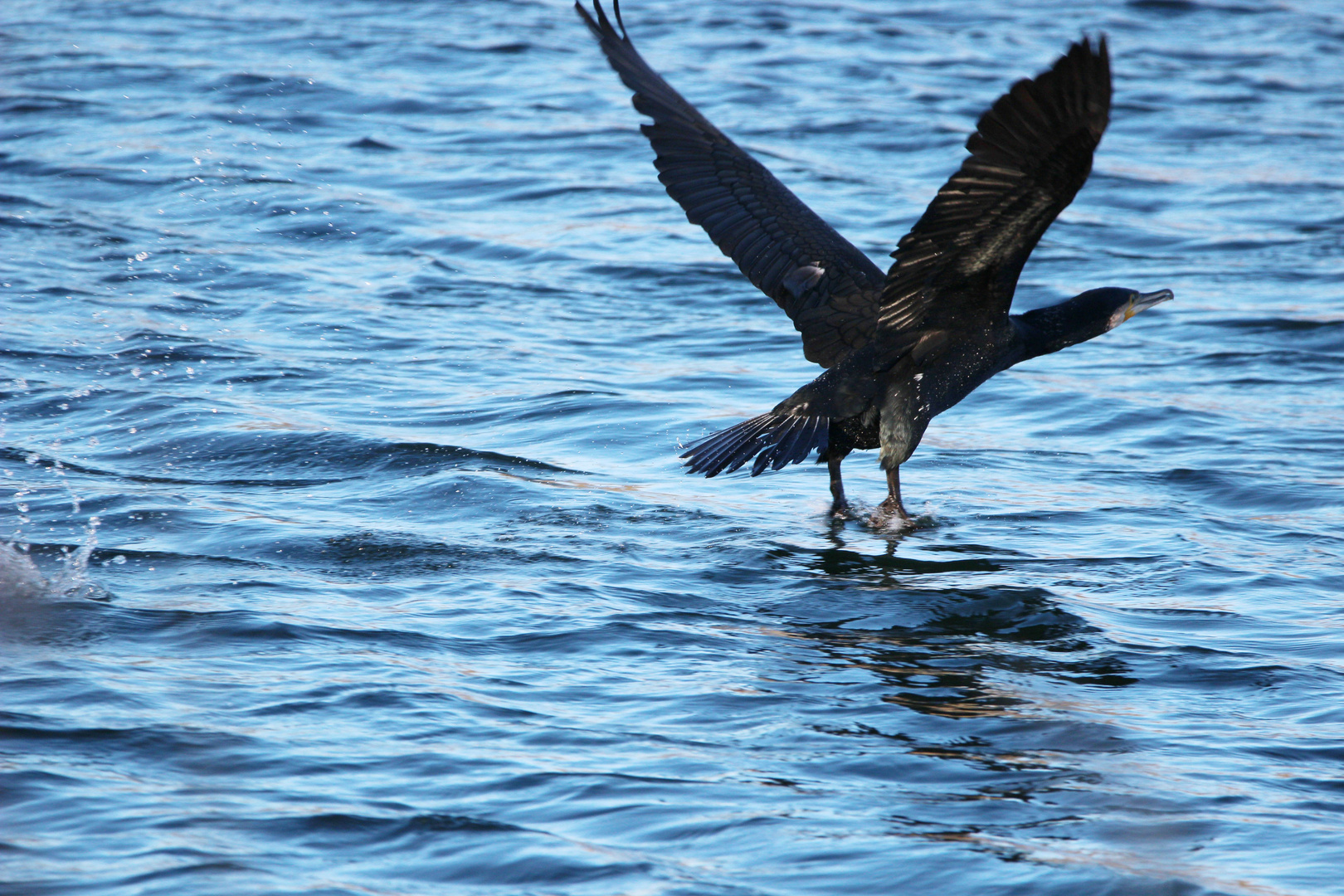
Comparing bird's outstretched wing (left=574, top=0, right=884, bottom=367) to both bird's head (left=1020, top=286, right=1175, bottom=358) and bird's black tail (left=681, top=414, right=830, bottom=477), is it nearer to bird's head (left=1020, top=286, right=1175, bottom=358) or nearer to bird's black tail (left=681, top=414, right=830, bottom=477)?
bird's black tail (left=681, top=414, right=830, bottom=477)

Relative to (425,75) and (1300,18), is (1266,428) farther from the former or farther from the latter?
(1300,18)

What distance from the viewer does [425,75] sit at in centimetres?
1422

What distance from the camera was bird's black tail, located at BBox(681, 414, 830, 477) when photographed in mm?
5582

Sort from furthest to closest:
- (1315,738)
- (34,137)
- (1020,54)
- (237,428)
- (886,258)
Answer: (1020,54) < (34,137) < (886,258) < (237,428) < (1315,738)

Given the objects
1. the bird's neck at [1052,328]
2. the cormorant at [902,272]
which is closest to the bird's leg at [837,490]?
the cormorant at [902,272]

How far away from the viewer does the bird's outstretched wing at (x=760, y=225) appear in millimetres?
6148

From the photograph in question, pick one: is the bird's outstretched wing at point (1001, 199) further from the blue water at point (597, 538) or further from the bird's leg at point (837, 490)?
the blue water at point (597, 538)

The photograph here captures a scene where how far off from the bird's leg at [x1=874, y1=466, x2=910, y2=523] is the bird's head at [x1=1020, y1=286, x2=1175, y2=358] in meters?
0.71

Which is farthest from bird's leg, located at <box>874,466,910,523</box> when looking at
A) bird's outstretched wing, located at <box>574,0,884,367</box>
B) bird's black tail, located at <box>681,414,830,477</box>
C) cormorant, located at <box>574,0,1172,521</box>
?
bird's outstretched wing, located at <box>574,0,884,367</box>

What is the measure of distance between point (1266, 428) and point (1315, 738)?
138 inches

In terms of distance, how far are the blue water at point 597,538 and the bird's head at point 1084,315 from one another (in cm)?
70

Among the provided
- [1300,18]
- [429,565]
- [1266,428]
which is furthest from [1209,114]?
[429,565]

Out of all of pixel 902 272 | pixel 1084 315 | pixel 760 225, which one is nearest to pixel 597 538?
pixel 902 272

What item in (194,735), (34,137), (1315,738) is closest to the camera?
(194,735)
